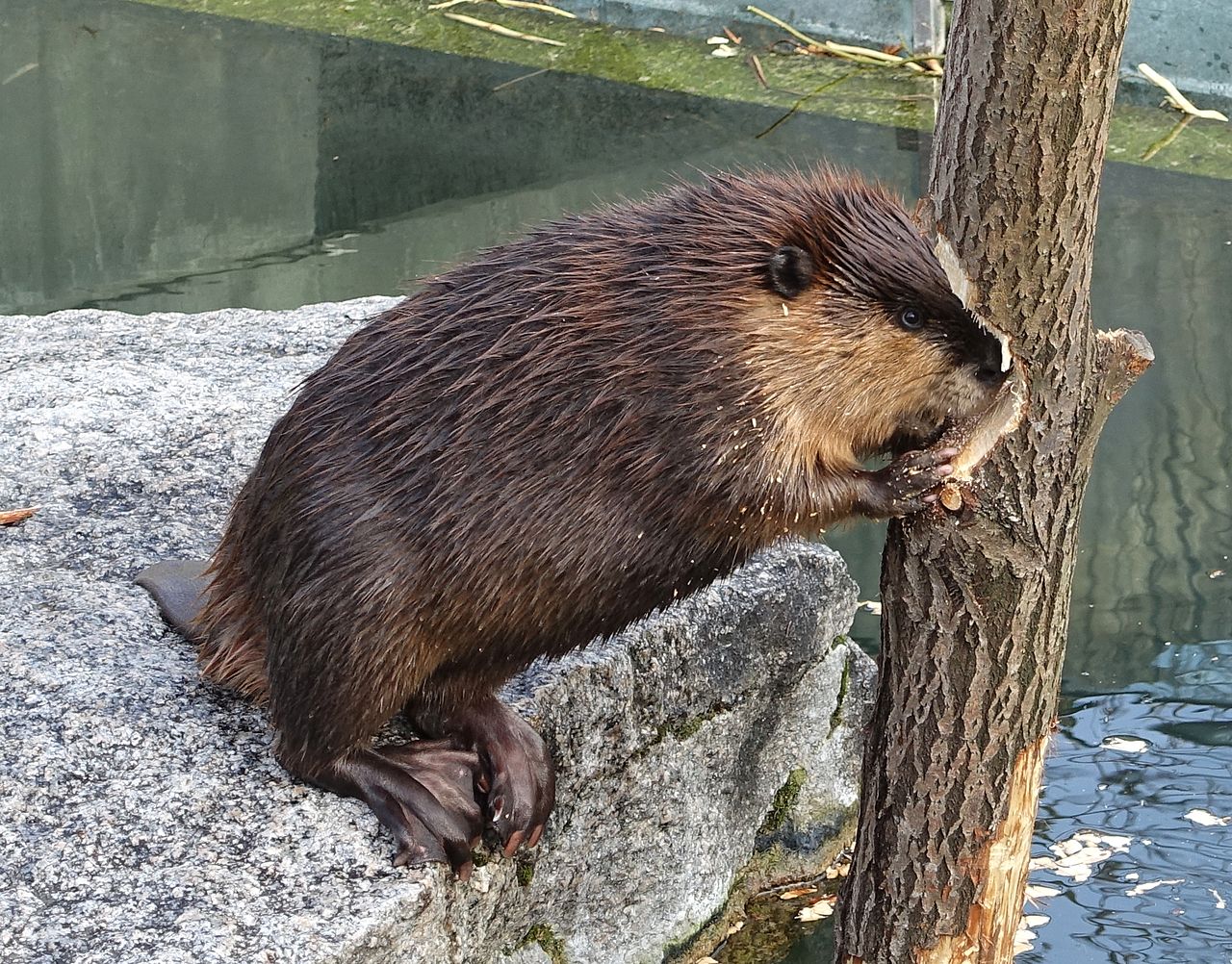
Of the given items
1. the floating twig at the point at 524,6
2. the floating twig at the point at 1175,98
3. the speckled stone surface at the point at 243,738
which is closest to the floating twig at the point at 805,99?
the floating twig at the point at 1175,98

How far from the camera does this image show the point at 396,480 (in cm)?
240

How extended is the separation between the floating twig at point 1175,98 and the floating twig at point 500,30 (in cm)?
302

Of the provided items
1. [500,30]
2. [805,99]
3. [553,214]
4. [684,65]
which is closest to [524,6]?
[500,30]

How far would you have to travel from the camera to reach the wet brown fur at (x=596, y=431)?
234 cm

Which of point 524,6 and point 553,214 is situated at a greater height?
point 524,6

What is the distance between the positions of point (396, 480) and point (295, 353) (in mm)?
1842

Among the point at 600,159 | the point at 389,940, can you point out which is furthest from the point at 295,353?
the point at 600,159

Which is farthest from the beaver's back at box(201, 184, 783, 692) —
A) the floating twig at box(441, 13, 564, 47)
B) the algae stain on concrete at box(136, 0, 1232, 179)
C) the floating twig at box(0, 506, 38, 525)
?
the floating twig at box(441, 13, 564, 47)

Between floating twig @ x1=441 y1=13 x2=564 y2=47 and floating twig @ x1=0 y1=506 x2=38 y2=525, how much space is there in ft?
20.3

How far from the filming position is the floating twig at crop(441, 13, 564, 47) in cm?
891

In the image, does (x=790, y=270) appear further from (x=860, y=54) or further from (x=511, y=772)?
(x=860, y=54)

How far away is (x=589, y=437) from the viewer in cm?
235

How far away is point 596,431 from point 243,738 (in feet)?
2.49

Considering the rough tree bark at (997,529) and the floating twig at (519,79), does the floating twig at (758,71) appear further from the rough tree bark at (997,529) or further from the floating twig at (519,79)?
the rough tree bark at (997,529)
